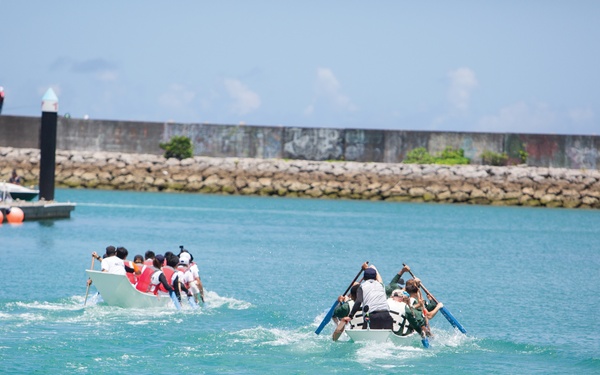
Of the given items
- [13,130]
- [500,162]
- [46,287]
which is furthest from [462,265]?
[13,130]

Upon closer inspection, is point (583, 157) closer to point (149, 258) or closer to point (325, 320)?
point (149, 258)

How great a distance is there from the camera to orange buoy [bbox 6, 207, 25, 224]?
4706 cm

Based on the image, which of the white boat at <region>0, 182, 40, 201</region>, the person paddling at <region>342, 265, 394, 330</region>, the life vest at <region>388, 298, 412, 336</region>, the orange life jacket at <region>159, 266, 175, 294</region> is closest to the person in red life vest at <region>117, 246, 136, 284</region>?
the orange life jacket at <region>159, 266, 175, 294</region>

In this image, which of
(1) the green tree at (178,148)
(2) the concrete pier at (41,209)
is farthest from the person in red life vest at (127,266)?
(1) the green tree at (178,148)

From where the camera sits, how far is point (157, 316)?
23.6m

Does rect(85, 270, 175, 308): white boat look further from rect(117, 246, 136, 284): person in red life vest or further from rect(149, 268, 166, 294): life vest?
rect(117, 246, 136, 284): person in red life vest

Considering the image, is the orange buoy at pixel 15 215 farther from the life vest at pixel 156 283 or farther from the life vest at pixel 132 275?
the life vest at pixel 156 283

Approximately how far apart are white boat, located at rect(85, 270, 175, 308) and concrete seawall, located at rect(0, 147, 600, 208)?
5283 centimetres

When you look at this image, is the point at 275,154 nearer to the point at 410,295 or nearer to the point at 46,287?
the point at 46,287

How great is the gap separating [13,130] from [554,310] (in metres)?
62.7

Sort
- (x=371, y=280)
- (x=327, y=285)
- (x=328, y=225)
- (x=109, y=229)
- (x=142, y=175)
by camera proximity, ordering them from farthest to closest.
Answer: (x=142, y=175)
(x=328, y=225)
(x=109, y=229)
(x=327, y=285)
(x=371, y=280)

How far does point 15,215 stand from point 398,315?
100 ft

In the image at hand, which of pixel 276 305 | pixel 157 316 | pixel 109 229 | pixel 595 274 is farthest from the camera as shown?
pixel 109 229

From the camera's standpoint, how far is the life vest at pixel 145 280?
24.1 metres
